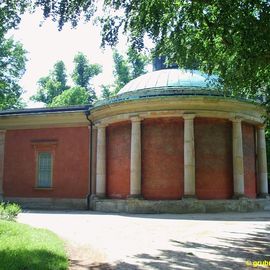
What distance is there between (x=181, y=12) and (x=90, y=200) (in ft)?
48.4

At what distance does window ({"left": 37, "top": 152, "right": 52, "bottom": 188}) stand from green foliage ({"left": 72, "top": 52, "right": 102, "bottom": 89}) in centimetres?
2864

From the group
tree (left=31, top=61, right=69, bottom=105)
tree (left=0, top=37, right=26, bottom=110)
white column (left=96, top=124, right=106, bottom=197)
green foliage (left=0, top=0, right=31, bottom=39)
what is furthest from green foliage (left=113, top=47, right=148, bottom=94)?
green foliage (left=0, top=0, right=31, bottom=39)

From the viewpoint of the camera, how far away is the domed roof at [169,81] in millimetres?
23297

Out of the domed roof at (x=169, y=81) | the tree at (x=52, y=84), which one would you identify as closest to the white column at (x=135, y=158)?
the domed roof at (x=169, y=81)

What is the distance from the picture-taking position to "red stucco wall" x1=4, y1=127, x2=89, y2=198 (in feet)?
81.5

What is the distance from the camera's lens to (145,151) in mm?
21734

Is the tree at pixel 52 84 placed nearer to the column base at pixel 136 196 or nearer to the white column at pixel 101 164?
the white column at pixel 101 164

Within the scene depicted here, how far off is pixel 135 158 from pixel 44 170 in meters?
7.10

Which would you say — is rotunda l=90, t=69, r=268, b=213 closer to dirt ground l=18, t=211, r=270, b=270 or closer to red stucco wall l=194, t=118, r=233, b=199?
red stucco wall l=194, t=118, r=233, b=199

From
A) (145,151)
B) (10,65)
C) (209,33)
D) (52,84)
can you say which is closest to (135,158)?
(145,151)

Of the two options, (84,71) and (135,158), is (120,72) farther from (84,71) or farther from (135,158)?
(135,158)

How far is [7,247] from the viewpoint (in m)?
9.05

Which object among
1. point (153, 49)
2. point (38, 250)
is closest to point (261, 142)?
point (153, 49)

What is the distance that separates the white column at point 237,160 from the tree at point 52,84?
34.5 metres
